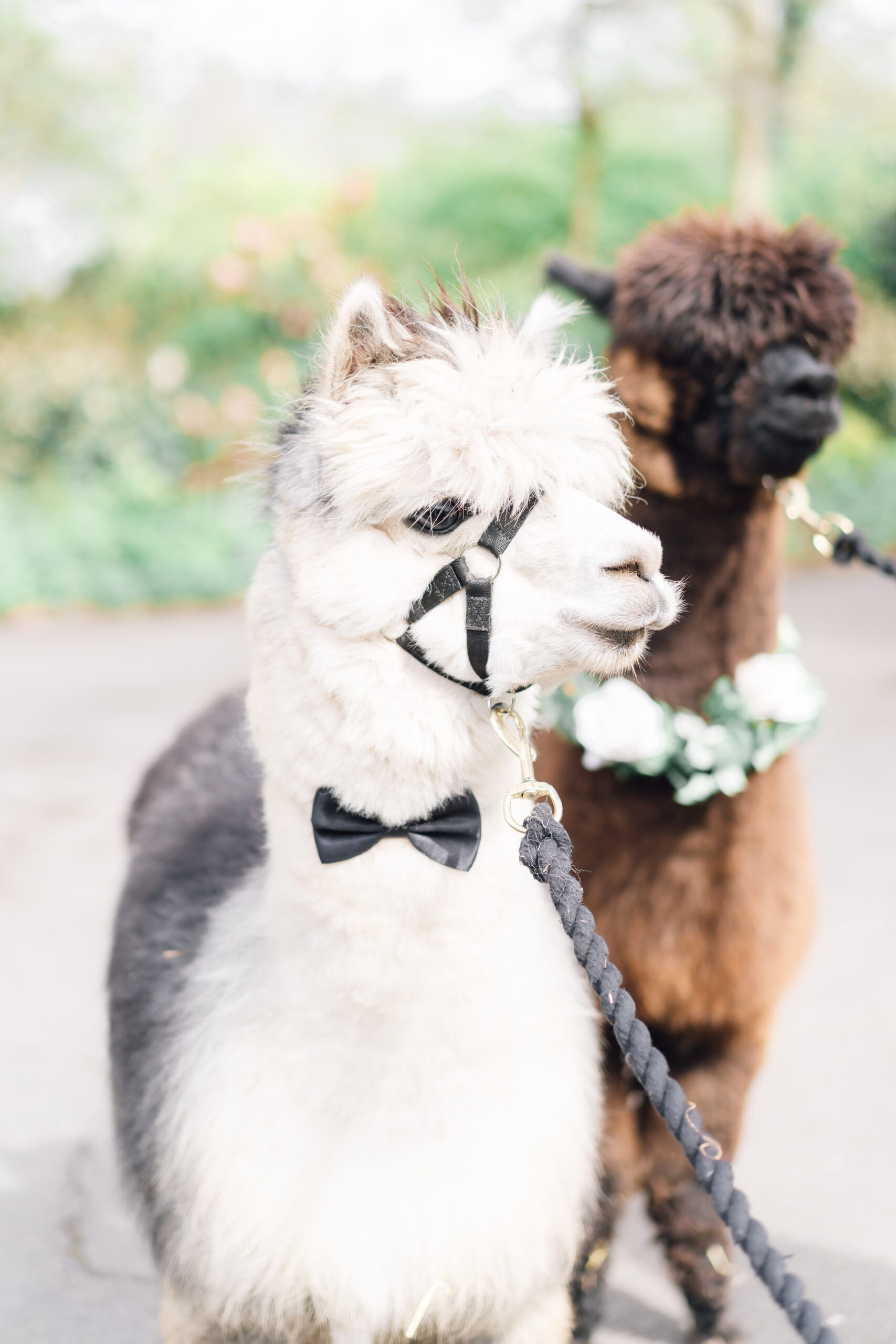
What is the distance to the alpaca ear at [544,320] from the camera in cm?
136

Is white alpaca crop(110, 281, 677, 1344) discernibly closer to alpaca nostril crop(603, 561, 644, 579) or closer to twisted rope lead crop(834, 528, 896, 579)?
alpaca nostril crop(603, 561, 644, 579)

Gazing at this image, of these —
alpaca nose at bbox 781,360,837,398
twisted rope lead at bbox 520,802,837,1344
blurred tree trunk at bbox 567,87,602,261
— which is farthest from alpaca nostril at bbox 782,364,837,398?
blurred tree trunk at bbox 567,87,602,261

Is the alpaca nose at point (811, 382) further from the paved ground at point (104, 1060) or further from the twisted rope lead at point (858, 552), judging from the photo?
the paved ground at point (104, 1060)

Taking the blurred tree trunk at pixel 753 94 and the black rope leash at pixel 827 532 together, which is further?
the blurred tree trunk at pixel 753 94

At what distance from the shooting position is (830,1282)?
7.43 feet

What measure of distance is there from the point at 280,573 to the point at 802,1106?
2.21m

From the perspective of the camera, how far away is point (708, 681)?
6.56 feet

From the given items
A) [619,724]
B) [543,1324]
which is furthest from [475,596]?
[543,1324]

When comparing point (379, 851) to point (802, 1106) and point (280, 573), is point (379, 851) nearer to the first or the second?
point (280, 573)

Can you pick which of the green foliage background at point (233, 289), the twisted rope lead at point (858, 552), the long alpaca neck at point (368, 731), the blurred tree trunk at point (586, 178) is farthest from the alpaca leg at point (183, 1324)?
the blurred tree trunk at point (586, 178)

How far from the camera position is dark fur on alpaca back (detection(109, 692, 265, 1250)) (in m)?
1.64

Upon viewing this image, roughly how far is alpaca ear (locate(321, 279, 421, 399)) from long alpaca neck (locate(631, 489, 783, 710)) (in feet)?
2.61

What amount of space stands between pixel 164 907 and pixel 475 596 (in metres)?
0.89

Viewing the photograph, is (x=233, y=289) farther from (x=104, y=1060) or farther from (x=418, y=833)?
(x=418, y=833)
